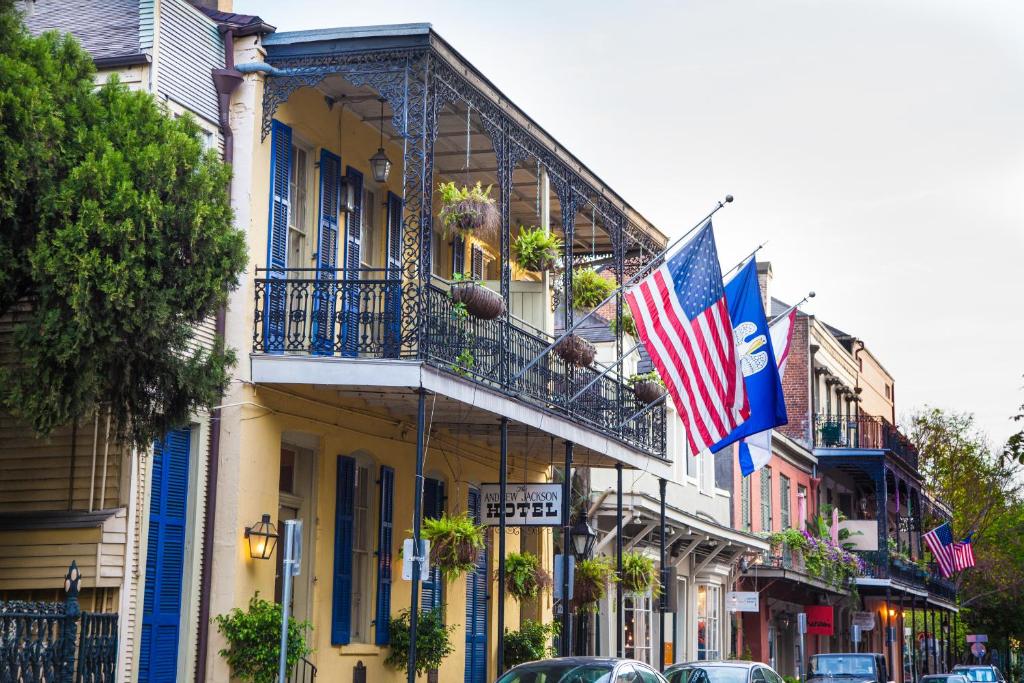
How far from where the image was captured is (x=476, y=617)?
890 inches

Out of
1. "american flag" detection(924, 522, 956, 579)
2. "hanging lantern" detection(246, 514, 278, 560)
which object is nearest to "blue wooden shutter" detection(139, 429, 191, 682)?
"hanging lantern" detection(246, 514, 278, 560)

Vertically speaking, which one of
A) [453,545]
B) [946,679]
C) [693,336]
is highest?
[693,336]

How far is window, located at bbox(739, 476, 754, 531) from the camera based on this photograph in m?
37.2

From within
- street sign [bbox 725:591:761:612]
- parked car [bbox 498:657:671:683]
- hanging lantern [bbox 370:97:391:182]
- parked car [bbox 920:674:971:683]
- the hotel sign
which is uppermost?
hanging lantern [bbox 370:97:391:182]

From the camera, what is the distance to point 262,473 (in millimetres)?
16422

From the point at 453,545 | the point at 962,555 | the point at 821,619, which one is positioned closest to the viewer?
the point at 453,545

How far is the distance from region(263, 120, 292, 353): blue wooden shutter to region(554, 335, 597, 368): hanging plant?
4.84 meters

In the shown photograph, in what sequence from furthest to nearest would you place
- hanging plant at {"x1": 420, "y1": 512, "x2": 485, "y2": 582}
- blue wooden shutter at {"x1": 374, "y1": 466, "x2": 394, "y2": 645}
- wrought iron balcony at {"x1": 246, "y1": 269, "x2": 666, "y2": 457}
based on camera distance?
blue wooden shutter at {"x1": 374, "y1": 466, "x2": 394, "y2": 645}, hanging plant at {"x1": 420, "y1": 512, "x2": 485, "y2": 582}, wrought iron balcony at {"x1": 246, "y1": 269, "x2": 666, "y2": 457}

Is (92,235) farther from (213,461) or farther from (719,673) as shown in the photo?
(719,673)

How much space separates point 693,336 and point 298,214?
209 inches

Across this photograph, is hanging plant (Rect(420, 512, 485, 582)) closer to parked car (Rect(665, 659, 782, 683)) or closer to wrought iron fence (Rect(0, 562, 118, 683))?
parked car (Rect(665, 659, 782, 683))

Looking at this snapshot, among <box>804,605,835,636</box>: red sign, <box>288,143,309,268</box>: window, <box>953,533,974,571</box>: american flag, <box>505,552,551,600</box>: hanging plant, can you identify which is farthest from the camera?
<box>953,533,974,571</box>: american flag

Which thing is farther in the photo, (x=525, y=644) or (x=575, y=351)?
(x=525, y=644)

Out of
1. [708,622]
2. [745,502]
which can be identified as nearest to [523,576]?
[708,622]
